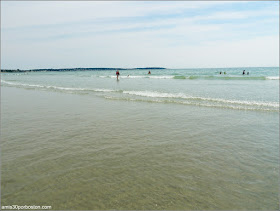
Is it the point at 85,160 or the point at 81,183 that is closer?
the point at 81,183

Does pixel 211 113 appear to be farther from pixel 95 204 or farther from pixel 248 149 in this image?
pixel 95 204

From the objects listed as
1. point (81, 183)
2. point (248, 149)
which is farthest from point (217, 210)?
point (248, 149)

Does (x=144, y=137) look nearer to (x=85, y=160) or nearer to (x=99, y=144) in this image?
(x=99, y=144)

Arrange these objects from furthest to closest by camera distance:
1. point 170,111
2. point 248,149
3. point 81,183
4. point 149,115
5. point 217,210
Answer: point 170,111 → point 149,115 → point 248,149 → point 81,183 → point 217,210

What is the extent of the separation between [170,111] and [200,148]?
546cm

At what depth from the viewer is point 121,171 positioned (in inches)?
189

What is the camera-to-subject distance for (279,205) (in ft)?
12.3

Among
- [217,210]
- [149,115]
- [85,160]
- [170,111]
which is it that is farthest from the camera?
[170,111]

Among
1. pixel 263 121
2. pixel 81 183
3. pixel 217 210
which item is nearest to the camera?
pixel 217 210

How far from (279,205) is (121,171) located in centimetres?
318

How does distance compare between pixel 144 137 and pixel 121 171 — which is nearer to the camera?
pixel 121 171

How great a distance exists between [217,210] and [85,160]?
3348 mm

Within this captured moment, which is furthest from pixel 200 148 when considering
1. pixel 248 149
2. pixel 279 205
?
pixel 279 205

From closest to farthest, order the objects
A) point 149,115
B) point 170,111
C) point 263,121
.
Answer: point 263,121
point 149,115
point 170,111
